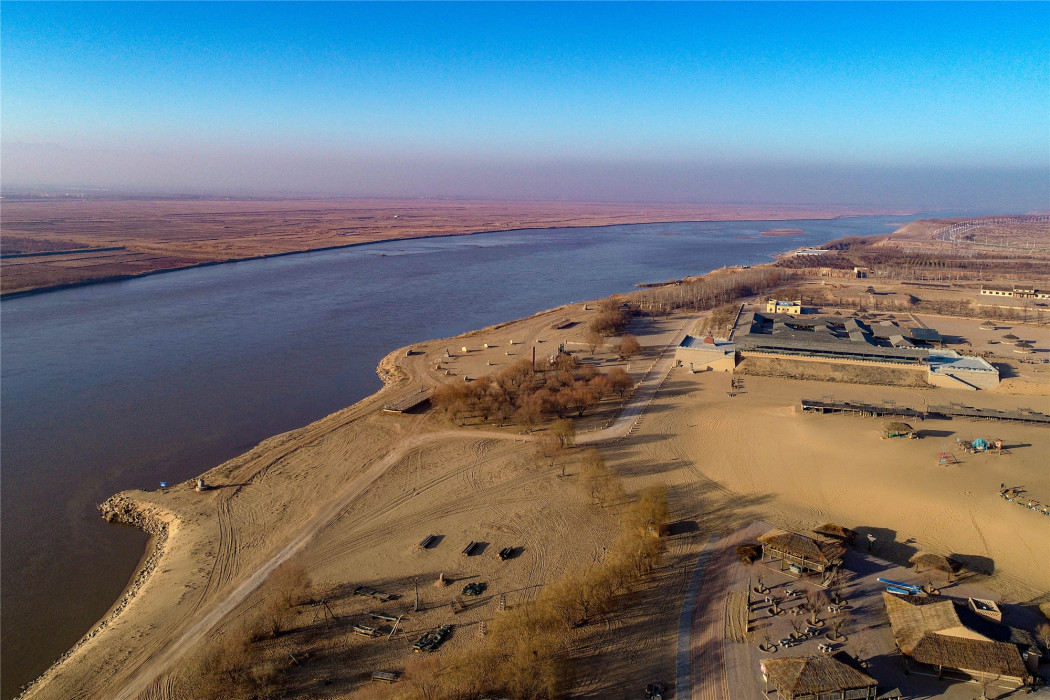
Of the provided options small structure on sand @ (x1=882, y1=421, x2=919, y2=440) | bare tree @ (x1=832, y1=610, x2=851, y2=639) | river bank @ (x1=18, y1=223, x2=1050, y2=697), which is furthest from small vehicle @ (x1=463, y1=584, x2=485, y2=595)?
small structure on sand @ (x1=882, y1=421, x2=919, y2=440)

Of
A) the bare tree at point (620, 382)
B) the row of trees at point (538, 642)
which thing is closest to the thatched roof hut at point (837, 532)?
the row of trees at point (538, 642)

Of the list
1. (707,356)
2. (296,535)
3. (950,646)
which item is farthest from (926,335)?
(296,535)

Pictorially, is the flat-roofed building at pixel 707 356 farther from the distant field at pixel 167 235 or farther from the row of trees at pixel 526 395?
the distant field at pixel 167 235

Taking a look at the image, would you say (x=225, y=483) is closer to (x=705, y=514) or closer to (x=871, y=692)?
(x=705, y=514)

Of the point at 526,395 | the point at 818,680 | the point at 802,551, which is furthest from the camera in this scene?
the point at 526,395

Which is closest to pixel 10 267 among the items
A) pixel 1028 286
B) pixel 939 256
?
pixel 1028 286

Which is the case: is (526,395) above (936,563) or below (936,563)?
above

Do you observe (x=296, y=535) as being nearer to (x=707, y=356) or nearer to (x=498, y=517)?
(x=498, y=517)
